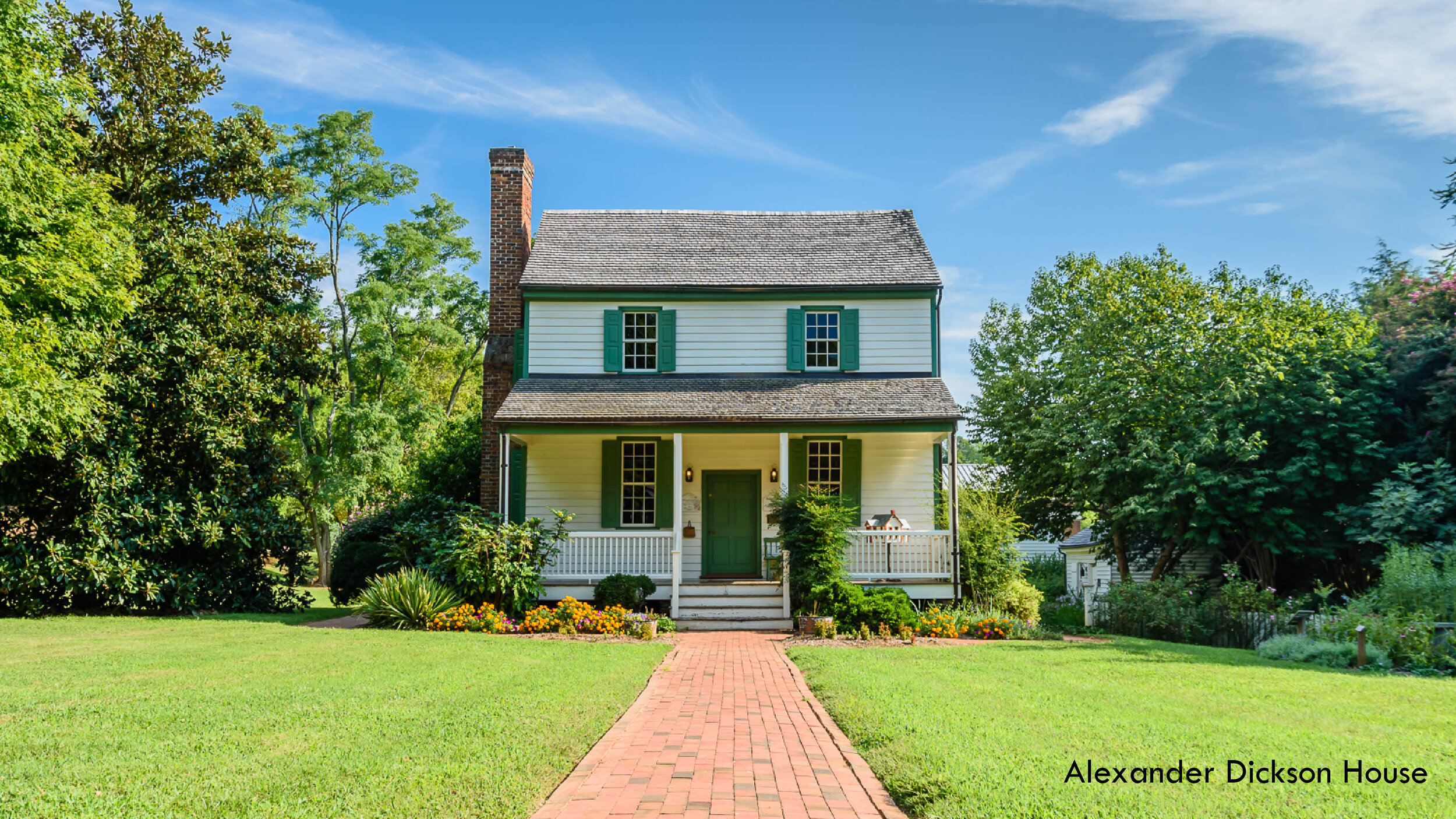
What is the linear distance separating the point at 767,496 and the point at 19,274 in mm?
13161

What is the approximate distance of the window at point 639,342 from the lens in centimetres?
1816

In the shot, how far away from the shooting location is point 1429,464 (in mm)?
15227

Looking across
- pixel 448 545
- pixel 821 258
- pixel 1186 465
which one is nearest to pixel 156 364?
pixel 448 545

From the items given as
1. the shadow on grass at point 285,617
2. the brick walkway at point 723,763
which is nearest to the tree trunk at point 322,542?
the shadow on grass at point 285,617

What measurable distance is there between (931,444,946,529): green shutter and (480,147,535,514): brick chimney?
891 cm

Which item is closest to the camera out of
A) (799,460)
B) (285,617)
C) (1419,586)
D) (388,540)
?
(1419,586)

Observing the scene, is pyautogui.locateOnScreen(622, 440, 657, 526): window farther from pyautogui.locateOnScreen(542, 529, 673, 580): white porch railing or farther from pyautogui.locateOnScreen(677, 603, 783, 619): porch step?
pyautogui.locateOnScreen(677, 603, 783, 619): porch step

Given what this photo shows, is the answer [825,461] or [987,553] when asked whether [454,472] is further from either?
[987,553]

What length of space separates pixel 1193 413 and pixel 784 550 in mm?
10173

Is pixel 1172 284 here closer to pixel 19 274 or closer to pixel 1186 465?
pixel 1186 465

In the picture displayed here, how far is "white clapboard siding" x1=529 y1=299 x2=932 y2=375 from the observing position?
59.1 ft

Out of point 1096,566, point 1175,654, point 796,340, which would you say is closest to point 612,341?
point 796,340

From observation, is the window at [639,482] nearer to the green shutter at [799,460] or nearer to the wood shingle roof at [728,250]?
A: the green shutter at [799,460]

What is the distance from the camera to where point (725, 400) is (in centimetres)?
1675
